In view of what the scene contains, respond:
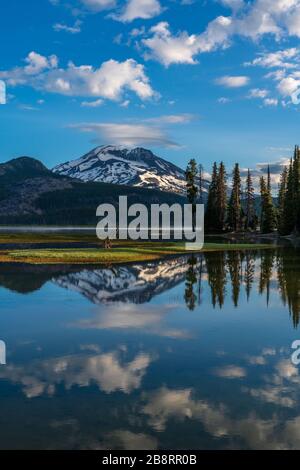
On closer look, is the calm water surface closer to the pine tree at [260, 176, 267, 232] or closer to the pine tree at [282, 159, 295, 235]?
the pine tree at [282, 159, 295, 235]

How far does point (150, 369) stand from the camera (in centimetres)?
1669

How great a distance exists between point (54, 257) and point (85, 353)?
42455 millimetres

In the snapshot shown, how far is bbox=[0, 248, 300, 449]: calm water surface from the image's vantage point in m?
11.7

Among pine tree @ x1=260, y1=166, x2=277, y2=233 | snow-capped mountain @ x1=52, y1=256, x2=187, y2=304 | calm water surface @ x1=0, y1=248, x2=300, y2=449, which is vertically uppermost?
pine tree @ x1=260, y1=166, x2=277, y2=233

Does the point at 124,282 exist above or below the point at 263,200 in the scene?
below

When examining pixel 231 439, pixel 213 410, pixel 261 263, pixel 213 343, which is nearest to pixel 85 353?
pixel 213 343

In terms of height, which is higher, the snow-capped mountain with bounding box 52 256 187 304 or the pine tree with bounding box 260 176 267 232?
the pine tree with bounding box 260 176 267 232

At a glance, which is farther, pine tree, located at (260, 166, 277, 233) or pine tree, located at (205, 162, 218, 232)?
pine tree, located at (205, 162, 218, 232)

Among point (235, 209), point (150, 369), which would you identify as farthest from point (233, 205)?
point (150, 369)

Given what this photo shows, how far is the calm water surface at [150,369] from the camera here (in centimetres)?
1169

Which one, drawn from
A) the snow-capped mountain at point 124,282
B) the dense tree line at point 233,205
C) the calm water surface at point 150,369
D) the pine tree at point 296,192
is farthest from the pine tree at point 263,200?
the calm water surface at point 150,369

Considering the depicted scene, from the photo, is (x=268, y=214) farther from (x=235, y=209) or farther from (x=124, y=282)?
(x=124, y=282)

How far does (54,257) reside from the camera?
6000 centimetres

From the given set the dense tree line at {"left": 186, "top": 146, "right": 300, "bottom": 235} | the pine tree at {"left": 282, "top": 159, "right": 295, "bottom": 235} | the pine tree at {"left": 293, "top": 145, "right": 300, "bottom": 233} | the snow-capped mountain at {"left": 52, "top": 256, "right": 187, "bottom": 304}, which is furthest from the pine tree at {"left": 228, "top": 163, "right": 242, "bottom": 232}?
the snow-capped mountain at {"left": 52, "top": 256, "right": 187, "bottom": 304}
